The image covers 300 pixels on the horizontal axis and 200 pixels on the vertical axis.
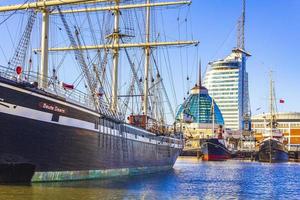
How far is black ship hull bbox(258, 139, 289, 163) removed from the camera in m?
95.8

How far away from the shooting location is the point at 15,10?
117ft

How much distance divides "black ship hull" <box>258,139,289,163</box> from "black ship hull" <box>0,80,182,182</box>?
204 feet

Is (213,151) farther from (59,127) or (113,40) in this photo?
(59,127)

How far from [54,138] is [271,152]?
242 feet

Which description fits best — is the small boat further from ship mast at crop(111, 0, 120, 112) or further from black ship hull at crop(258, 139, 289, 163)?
ship mast at crop(111, 0, 120, 112)

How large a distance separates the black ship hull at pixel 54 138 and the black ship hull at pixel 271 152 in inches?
2446

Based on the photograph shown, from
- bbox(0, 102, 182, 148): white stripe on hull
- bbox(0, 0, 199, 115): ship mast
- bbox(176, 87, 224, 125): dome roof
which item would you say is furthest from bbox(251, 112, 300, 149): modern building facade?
bbox(0, 102, 182, 148): white stripe on hull

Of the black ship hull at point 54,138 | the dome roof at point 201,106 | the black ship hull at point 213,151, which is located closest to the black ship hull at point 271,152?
the black ship hull at point 213,151

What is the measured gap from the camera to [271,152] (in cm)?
9600

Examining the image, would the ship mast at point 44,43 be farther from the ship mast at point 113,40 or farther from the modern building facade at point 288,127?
the modern building facade at point 288,127

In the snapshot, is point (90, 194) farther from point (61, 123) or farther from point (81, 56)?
point (81, 56)

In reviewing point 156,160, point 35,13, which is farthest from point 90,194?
point 156,160

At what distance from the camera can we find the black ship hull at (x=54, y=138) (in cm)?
2627

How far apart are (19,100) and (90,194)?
6.37 m
